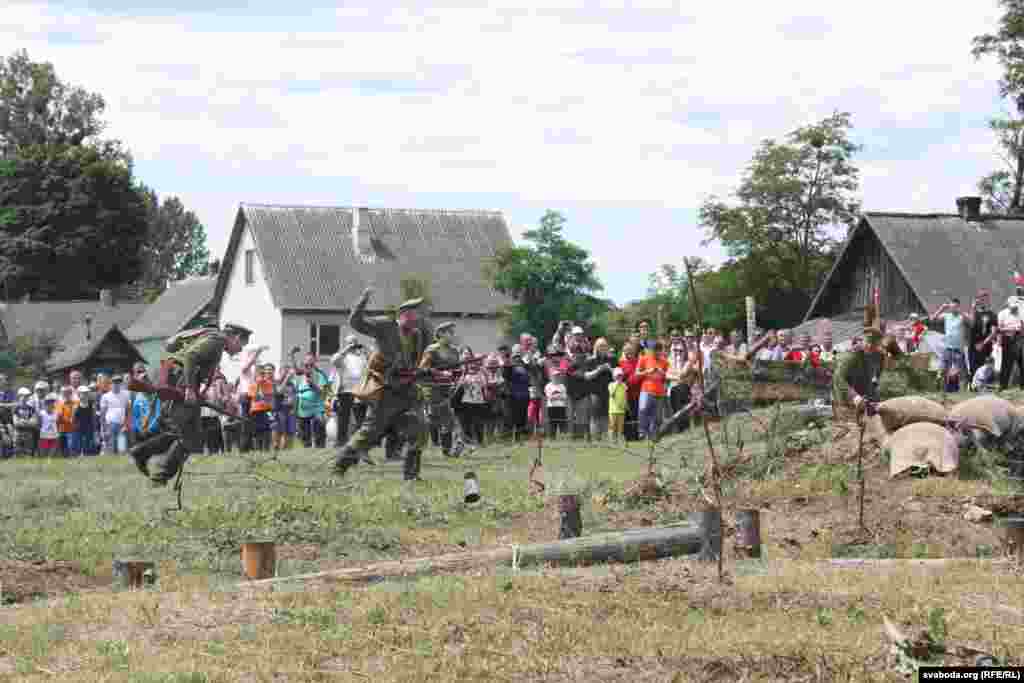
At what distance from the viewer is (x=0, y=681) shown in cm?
932

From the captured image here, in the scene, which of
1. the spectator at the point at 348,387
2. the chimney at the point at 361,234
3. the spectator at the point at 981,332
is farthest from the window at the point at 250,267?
the spectator at the point at 981,332

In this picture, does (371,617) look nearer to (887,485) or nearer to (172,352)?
(887,485)

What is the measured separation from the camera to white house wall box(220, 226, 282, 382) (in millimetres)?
70812

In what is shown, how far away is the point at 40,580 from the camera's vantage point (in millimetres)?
13320

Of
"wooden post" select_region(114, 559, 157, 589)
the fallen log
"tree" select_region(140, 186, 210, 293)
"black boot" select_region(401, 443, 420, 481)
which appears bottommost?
"wooden post" select_region(114, 559, 157, 589)

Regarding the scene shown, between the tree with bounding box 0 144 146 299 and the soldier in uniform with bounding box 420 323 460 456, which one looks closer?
the soldier in uniform with bounding box 420 323 460 456

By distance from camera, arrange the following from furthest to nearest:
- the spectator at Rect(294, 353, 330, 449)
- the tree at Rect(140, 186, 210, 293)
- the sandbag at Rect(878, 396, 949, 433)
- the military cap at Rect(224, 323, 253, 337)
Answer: the tree at Rect(140, 186, 210, 293), the spectator at Rect(294, 353, 330, 449), the military cap at Rect(224, 323, 253, 337), the sandbag at Rect(878, 396, 949, 433)

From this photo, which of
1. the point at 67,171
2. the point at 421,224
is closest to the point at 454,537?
the point at 421,224

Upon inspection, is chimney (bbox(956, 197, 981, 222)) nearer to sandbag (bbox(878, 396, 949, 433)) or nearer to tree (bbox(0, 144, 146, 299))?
sandbag (bbox(878, 396, 949, 433))

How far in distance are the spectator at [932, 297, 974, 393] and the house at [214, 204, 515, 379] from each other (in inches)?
1655

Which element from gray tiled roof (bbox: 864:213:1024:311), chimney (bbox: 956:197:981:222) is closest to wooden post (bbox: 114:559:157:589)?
gray tiled roof (bbox: 864:213:1024:311)

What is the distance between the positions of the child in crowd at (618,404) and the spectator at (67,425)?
10476mm

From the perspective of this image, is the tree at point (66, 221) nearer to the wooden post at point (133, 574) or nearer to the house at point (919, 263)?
the house at point (919, 263)

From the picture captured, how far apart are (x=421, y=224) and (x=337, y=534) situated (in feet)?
192
